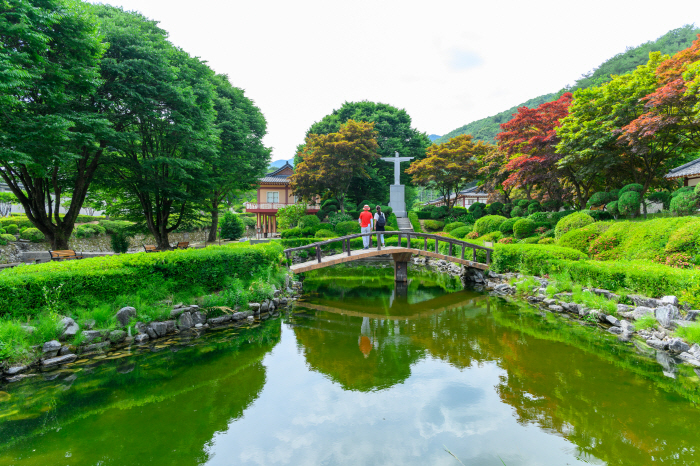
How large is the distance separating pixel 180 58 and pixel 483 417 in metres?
17.6

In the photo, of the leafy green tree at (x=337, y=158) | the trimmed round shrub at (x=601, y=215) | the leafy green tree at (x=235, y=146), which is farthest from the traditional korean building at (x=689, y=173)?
the leafy green tree at (x=235, y=146)

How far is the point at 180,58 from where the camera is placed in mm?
15555

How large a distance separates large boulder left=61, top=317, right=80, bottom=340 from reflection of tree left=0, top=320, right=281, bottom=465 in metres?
1.02

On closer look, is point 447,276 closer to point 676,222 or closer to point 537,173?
point 537,173

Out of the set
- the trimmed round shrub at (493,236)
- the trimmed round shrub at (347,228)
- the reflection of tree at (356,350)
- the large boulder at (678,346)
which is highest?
the trimmed round shrub at (347,228)

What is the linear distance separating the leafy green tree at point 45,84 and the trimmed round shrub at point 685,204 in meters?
18.8

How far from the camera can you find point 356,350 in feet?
25.4

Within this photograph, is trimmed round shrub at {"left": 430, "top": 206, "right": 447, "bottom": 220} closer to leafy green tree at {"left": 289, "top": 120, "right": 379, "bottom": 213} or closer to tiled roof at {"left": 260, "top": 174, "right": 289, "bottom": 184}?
leafy green tree at {"left": 289, "top": 120, "right": 379, "bottom": 213}

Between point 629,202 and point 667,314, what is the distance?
7.62m

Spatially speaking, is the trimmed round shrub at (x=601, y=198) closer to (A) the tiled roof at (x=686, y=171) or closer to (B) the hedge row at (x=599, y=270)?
(A) the tiled roof at (x=686, y=171)

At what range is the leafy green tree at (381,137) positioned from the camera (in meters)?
32.8

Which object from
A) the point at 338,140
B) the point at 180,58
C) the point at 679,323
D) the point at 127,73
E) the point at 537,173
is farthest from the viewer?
the point at 338,140

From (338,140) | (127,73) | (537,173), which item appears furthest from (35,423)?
(338,140)

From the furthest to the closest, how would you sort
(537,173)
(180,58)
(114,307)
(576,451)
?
(537,173)
(180,58)
(114,307)
(576,451)
